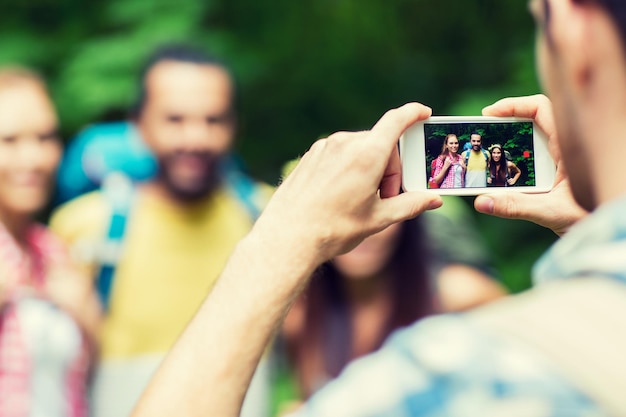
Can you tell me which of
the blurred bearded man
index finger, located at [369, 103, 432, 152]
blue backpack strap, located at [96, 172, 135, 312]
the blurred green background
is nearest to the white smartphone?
index finger, located at [369, 103, 432, 152]

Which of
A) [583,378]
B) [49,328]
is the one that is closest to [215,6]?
[49,328]

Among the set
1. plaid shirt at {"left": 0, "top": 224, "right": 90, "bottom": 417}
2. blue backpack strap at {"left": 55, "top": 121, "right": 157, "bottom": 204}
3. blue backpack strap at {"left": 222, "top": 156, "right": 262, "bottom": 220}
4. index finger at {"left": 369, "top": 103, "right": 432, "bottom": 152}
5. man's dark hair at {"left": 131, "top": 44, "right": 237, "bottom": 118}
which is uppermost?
index finger at {"left": 369, "top": 103, "right": 432, "bottom": 152}

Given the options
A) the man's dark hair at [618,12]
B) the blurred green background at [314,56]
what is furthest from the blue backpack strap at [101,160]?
the man's dark hair at [618,12]

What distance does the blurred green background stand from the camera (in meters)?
4.65

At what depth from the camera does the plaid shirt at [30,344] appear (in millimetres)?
2750

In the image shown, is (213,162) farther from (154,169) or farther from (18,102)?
(18,102)

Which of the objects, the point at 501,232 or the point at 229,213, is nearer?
the point at 229,213

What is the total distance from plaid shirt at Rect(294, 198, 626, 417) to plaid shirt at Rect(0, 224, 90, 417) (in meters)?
2.30

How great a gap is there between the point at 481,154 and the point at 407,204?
175 millimetres

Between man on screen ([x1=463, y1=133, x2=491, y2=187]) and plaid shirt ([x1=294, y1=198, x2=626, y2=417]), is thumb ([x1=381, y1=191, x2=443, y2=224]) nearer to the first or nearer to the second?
man on screen ([x1=463, y1=133, x2=491, y2=187])

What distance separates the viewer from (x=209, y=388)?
0.87 metres

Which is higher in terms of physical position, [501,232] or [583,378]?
[583,378]

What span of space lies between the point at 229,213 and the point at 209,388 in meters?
2.54

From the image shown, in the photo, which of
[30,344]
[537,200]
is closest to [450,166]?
[537,200]
